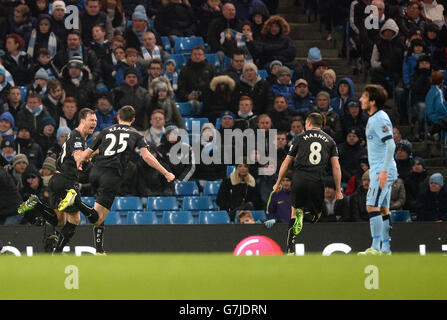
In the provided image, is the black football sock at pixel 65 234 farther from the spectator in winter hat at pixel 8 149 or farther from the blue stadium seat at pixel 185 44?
the blue stadium seat at pixel 185 44

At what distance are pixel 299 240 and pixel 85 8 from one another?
7.66 metres

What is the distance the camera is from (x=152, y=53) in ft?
61.8

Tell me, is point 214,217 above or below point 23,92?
below

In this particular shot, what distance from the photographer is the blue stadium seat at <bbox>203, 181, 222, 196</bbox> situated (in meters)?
16.7

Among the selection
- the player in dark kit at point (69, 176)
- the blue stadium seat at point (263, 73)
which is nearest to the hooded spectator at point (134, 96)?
the blue stadium seat at point (263, 73)

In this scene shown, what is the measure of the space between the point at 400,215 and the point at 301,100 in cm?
311

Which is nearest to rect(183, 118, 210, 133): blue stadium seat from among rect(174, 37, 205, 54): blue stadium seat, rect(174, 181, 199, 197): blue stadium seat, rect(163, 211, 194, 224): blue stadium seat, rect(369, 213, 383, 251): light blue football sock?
rect(174, 181, 199, 197): blue stadium seat

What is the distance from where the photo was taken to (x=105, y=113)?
17516mm

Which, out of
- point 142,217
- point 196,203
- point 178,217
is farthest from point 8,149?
point 196,203

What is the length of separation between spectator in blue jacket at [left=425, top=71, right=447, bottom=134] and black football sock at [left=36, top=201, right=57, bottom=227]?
8.00 metres

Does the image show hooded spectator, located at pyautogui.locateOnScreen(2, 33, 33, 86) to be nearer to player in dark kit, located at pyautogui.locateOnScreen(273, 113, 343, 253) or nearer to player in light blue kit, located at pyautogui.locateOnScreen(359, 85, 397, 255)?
player in dark kit, located at pyautogui.locateOnScreen(273, 113, 343, 253)

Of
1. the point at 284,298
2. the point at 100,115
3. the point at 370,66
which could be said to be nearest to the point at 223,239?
the point at 100,115

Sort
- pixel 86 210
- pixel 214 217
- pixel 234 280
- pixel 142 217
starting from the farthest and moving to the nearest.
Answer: pixel 142 217 < pixel 214 217 < pixel 86 210 < pixel 234 280

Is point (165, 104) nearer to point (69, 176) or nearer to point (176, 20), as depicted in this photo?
point (176, 20)
